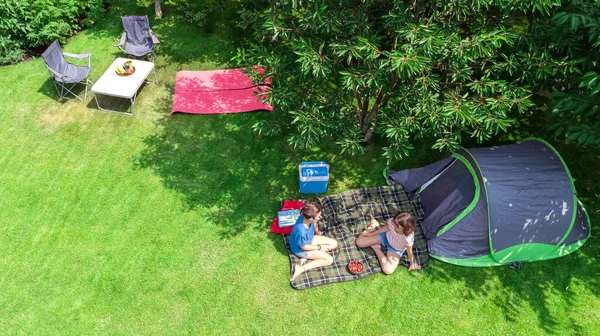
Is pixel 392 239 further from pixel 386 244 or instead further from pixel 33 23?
pixel 33 23

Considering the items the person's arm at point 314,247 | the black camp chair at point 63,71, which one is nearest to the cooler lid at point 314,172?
the person's arm at point 314,247

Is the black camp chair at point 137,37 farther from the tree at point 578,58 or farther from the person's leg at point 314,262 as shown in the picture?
the tree at point 578,58

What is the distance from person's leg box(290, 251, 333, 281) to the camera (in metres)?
6.63

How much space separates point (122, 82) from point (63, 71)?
140 centimetres

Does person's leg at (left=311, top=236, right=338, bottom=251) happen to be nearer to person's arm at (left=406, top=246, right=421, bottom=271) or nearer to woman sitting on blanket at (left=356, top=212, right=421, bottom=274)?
woman sitting on blanket at (left=356, top=212, right=421, bottom=274)

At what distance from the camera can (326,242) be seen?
6.85m

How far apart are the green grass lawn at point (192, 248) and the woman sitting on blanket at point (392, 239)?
0.26 metres

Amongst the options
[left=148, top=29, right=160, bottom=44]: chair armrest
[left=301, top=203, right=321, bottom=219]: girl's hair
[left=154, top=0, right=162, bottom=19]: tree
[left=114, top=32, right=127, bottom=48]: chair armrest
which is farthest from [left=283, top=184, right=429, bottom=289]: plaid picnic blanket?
[left=154, top=0, right=162, bottom=19]: tree

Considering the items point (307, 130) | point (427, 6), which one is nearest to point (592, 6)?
point (427, 6)

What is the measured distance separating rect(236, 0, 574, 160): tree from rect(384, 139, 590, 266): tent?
954 mm

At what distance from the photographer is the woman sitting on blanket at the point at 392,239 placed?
6246 mm

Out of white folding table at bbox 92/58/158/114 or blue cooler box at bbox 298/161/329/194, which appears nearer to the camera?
blue cooler box at bbox 298/161/329/194

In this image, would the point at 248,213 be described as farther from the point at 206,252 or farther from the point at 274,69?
the point at 274,69

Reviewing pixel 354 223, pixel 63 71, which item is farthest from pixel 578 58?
pixel 63 71
